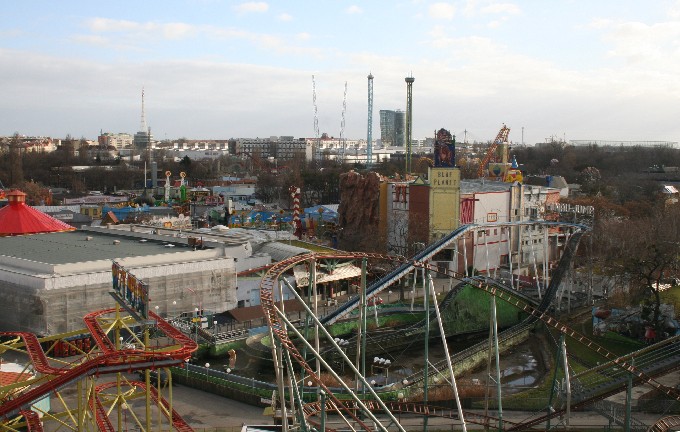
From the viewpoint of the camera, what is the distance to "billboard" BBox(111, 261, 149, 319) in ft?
62.7

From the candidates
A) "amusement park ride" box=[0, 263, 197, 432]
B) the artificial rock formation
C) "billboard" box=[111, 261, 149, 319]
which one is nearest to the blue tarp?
the artificial rock formation

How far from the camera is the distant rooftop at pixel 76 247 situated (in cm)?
3522

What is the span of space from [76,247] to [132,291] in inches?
777

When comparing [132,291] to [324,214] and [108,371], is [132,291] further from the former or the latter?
[324,214]

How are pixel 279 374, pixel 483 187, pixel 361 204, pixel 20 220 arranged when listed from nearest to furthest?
pixel 279 374 < pixel 20 220 < pixel 361 204 < pixel 483 187

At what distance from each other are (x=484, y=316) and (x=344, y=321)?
6738mm

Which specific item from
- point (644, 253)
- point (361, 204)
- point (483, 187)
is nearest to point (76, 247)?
point (361, 204)

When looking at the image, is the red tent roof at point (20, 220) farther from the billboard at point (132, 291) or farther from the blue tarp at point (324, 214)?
the blue tarp at point (324, 214)

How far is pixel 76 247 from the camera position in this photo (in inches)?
1507

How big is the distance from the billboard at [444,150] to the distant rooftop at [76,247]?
21.2 m

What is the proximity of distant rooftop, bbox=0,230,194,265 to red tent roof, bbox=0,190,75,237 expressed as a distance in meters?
0.99

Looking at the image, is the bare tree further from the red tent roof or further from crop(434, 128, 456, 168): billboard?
the red tent roof

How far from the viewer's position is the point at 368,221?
54969 mm

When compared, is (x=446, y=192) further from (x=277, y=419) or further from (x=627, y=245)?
(x=277, y=419)
